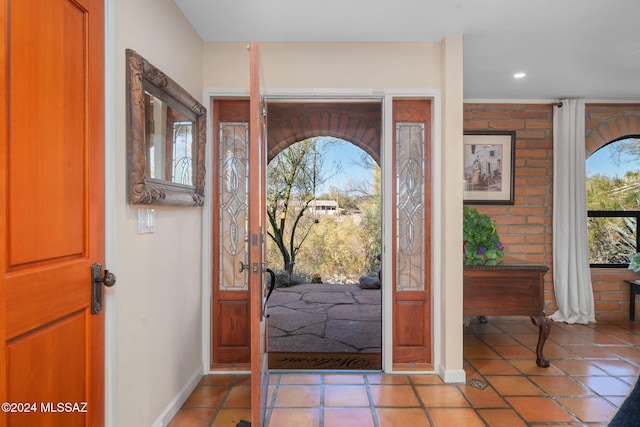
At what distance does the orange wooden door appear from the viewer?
1101 millimetres

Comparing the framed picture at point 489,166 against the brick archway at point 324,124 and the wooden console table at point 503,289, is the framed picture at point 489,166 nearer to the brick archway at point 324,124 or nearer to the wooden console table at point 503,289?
the brick archway at point 324,124

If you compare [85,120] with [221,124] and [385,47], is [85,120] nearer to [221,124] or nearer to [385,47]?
[221,124]

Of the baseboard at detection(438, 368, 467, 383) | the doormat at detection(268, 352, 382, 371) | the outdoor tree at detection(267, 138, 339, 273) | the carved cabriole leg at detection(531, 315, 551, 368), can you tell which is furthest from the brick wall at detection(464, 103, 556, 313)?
the outdoor tree at detection(267, 138, 339, 273)

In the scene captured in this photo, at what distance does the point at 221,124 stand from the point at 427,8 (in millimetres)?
1656

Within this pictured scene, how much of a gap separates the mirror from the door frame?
288 millimetres

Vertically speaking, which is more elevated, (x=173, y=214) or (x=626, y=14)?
(x=626, y=14)

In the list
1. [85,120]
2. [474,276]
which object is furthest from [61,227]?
[474,276]

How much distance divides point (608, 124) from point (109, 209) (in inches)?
195

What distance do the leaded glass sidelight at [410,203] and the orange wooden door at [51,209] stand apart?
6.82 feet

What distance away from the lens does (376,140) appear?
4914 millimetres

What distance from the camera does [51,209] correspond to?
1.27 m

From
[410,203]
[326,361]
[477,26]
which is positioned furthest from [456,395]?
[477,26]

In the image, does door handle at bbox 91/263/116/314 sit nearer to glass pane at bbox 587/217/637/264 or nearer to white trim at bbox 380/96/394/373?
white trim at bbox 380/96/394/373

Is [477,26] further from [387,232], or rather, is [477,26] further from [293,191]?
[293,191]
